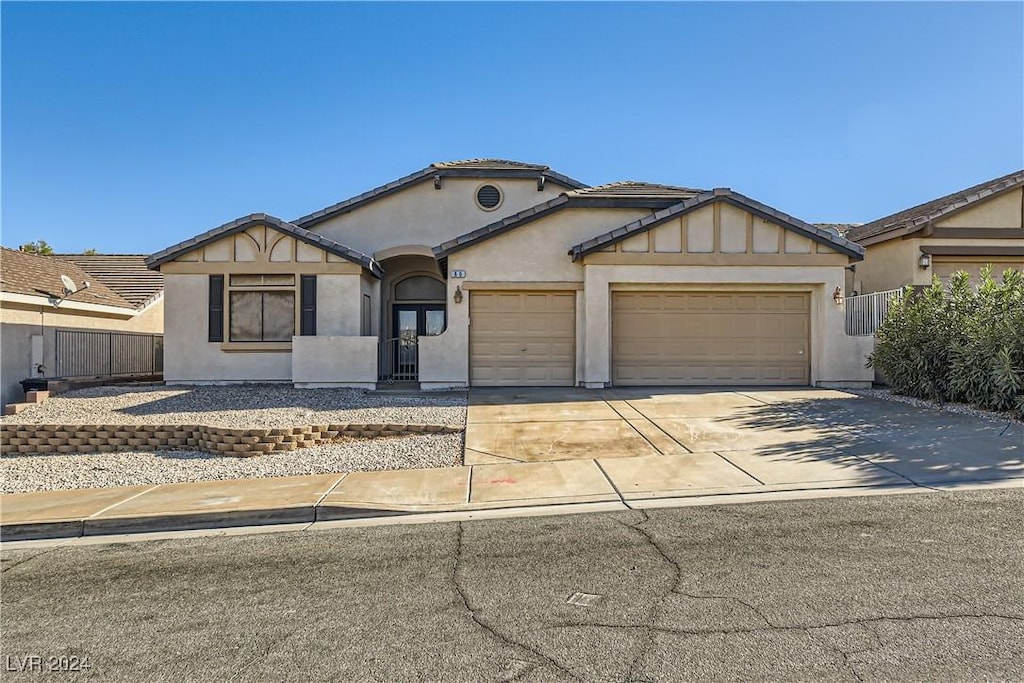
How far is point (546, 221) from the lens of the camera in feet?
48.0

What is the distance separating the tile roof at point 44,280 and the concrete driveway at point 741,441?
10.9 metres

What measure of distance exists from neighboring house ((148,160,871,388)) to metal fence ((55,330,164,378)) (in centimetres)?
242

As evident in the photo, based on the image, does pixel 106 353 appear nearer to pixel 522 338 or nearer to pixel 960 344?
pixel 522 338

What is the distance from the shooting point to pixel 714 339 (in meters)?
14.1

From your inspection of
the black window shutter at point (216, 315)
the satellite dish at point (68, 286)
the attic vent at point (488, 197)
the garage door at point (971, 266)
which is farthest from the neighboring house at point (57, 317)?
the garage door at point (971, 266)

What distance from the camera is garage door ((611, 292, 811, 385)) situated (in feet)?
46.1

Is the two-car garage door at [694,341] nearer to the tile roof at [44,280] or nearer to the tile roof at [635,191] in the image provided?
the tile roof at [635,191]

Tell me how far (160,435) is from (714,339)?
37.3 feet

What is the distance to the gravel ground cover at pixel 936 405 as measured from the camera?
31.1 feet

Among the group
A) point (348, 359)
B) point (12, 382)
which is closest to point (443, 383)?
point (348, 359)

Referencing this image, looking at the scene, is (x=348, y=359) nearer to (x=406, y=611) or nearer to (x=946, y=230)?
(x=406, y=611)

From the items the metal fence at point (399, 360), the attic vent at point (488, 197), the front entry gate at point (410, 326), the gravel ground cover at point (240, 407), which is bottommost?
the gravel ground cover at point (240, 407)

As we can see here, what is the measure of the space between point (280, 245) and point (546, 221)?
257 inches

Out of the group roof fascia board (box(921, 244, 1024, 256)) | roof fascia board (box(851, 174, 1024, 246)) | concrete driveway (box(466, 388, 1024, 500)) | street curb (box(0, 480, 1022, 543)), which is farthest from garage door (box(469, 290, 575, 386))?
roof fascia board (box(921, 244, 1024, 256))
